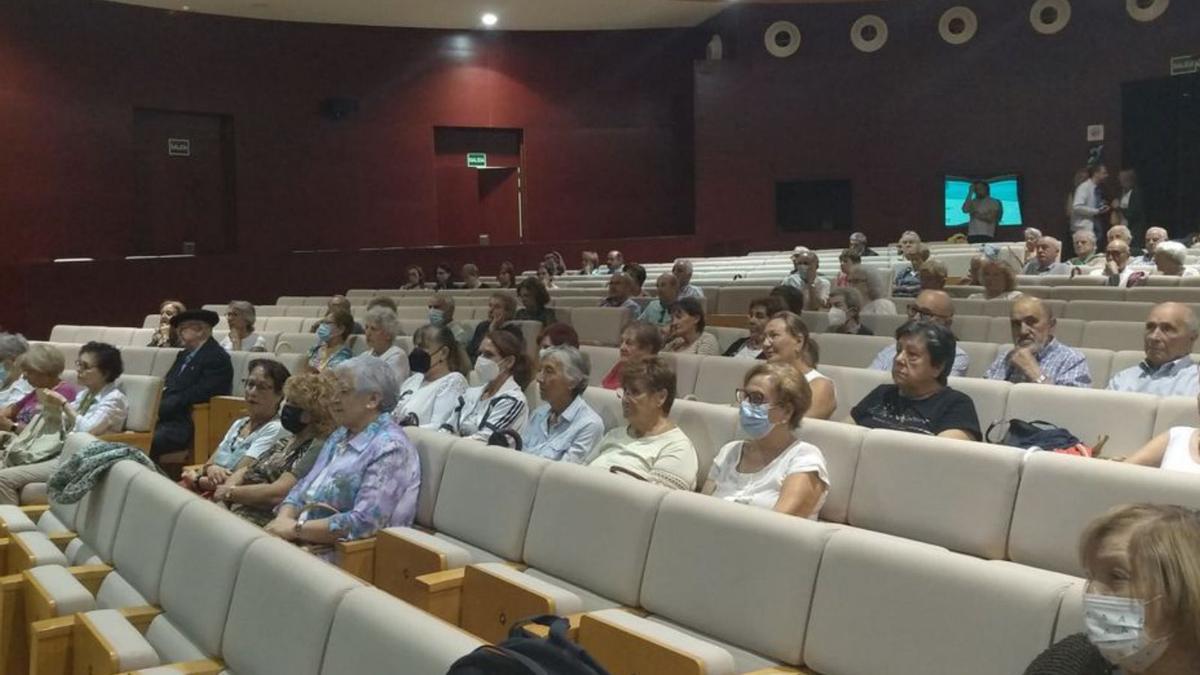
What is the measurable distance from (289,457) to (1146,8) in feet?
42.5

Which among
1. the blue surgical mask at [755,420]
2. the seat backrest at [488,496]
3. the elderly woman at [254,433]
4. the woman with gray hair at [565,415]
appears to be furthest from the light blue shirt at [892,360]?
the elderly woman at [254,433]

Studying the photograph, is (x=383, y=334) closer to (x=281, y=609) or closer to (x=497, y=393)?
(x=497, y=393)

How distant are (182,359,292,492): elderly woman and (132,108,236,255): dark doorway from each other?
9.26 meters

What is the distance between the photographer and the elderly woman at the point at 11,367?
6.25 m

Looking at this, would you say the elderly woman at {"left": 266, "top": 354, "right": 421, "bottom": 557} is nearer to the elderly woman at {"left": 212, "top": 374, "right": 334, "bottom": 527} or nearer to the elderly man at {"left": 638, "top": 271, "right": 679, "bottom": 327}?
the elderly woman at {"left": 212, "top": 374, "right": 334, "bottom": 527}

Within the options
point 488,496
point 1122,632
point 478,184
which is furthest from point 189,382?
point 478,184

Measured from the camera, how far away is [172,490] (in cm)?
332

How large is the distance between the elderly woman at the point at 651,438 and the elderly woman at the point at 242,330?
4.42m

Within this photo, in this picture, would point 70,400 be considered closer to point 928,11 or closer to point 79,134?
point 79,134

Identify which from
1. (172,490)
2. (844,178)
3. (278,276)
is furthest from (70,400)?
(844,178)

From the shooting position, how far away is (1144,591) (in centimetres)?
158

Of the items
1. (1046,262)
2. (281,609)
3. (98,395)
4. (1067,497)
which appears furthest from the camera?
(1046,262)

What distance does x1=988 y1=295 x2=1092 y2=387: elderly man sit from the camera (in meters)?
4.61

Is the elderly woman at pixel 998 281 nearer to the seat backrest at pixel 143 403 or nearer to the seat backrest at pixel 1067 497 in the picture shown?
the seat backrest at pixel 1067 497
